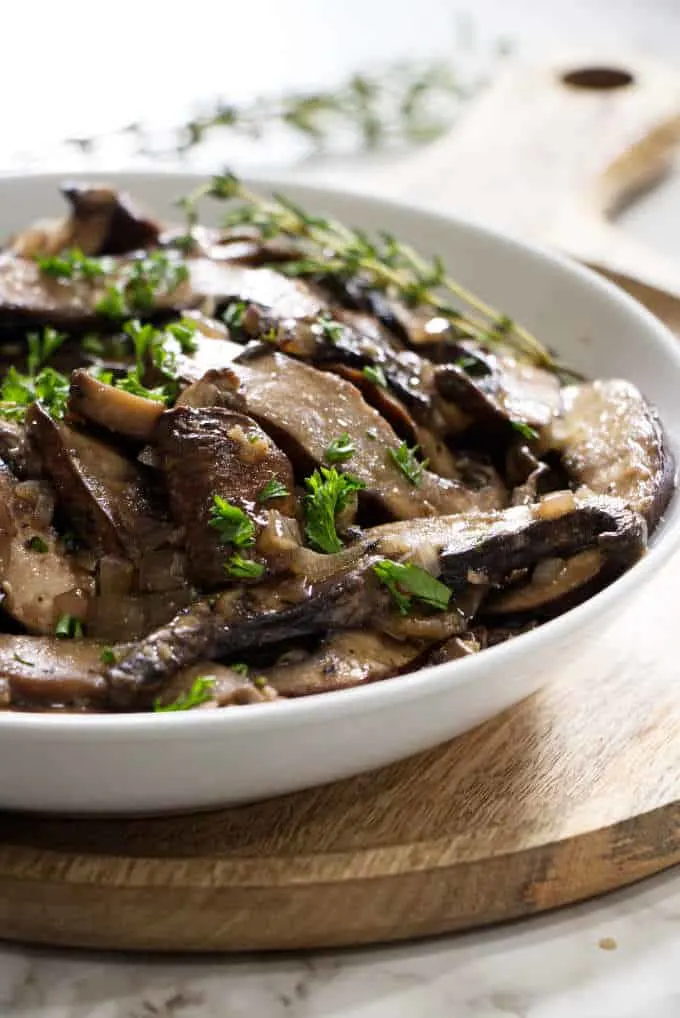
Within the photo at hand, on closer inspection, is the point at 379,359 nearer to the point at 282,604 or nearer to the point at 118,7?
the point at 282,604

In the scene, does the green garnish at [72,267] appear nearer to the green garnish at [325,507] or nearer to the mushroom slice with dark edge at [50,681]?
the green garnish at [325,507]

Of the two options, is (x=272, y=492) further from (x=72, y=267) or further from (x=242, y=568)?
(x=72, y=267)

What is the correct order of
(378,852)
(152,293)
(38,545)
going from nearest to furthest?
(378,852), (38,545), (152,293)

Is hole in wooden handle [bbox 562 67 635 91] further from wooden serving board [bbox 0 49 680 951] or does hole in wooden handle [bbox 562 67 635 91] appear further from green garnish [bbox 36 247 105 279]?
wooden serving board [bbox 0 49 680 951]

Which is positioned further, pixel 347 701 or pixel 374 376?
pixel 374 376

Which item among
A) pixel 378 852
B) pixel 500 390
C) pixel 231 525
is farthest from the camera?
pixel 500 390

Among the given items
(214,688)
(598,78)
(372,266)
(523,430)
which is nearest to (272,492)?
(214,688)
